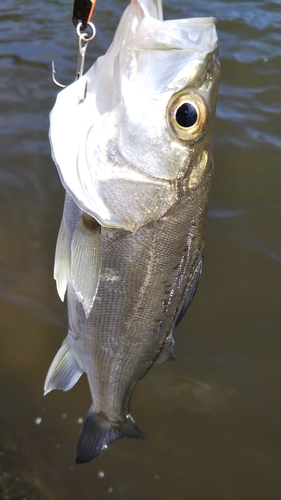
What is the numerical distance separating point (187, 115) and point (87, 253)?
0.53 metres

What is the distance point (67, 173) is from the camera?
1373 millimetres

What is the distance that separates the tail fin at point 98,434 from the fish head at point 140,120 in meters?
0.99

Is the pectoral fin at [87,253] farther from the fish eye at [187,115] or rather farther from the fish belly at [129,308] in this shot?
the fish eye at [187,115]

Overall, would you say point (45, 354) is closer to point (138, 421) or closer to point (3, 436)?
point (3, 436)

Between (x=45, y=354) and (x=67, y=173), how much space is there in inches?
52.5

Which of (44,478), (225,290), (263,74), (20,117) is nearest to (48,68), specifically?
(20,117)

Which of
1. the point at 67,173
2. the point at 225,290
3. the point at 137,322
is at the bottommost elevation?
the point at 225,290

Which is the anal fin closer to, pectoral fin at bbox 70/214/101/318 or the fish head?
pectoral fin at bbox 70/214/101/318

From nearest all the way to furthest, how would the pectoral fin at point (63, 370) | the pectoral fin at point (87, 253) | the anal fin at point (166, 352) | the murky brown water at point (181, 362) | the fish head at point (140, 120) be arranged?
the fish head at point (140, 120)
the pectoral fin at point (87, 253)
the anal fin at point (166, 352)
the pectoral fin at point (63, 370)
the murky brown water at point (181, 362)

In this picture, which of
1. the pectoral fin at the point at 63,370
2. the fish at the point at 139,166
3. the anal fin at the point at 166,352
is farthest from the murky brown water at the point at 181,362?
the fish at the point at 139,166

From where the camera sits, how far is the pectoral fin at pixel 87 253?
1.41 m

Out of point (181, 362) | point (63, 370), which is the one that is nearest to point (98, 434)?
point (63, 370)

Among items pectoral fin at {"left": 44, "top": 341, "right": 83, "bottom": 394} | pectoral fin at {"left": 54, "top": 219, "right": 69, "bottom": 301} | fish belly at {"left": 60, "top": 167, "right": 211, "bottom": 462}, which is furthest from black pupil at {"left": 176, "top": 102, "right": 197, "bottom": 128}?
pectoral fin at {"left": 44, "top": 341, "right": 83, "bottom": 394}

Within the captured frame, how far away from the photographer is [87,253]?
141cm
